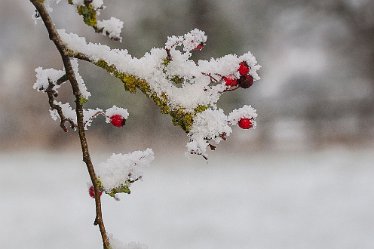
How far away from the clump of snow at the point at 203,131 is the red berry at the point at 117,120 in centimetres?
21

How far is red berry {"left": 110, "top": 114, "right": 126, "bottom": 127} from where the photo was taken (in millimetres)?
1075

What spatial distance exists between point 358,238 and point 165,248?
1768mm

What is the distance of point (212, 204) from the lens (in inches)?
285

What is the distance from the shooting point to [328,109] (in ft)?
33.1

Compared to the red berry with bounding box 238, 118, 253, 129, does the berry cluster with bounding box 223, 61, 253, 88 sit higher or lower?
higher

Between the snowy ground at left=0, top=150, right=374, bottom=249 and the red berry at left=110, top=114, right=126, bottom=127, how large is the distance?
476cm

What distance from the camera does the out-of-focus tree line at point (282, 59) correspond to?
9711 millimetres

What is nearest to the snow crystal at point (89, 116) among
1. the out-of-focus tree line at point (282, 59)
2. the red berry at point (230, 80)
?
the red berry at point (230, 80)

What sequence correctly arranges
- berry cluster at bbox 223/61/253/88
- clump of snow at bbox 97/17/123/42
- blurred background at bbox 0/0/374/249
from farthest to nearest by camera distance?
blurred background at bbox 0/0/374/249 < berry cluster at bbox 223/61/253/88 < clump of snow at bbox 97/17/123/42

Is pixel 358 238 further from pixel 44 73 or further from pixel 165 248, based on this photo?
pixel 44 73

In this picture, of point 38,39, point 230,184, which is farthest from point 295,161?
point 38,39

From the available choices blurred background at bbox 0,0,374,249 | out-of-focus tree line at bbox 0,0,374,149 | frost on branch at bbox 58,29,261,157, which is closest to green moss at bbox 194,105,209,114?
frost on branch at bbox 58,29,261,157

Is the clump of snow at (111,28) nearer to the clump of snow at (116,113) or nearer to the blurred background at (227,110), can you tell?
the clump of snow at (116,113)

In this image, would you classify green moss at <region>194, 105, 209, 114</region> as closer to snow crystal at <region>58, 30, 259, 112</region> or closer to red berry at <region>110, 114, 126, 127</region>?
snow crystal at <region>58, 30, 259, 112</region>
